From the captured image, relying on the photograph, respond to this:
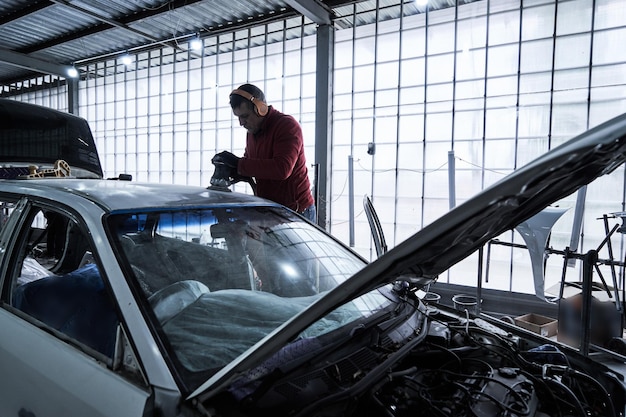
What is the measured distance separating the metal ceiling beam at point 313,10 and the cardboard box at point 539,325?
16.4ft

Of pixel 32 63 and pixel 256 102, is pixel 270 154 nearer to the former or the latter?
pixel 256 102

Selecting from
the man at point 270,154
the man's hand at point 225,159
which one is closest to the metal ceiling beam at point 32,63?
the man at point 270,154

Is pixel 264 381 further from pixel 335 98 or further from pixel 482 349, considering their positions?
pixel 335 98

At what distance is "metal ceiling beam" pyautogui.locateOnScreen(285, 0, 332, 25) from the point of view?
18.9 feet

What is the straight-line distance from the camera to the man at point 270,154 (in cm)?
264

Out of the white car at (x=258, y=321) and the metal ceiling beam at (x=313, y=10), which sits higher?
the metal ceiling beam at (x=313, y=10)

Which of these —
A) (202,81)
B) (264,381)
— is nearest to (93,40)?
(202,81)

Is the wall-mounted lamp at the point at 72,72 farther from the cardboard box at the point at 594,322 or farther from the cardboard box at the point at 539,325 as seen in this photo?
the cardboard box at the point at 594,322

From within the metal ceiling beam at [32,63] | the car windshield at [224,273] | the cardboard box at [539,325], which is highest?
the metal ceiling beam at [32,63]

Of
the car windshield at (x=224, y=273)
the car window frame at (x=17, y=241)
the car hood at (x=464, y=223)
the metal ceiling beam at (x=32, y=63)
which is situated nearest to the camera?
the car hood at (x=464, y=223)

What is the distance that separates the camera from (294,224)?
1910 millimetres

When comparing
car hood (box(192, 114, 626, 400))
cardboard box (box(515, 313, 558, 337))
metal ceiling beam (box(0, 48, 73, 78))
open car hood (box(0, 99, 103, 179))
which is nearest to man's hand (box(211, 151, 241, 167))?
open car hood (box(0, 99, 103, 179))

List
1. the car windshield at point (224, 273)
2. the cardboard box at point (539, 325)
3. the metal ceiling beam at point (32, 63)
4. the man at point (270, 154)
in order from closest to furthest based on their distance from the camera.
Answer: the car windshield at point (224, 273)
the man at point (270, 154)
the cardboard box at point (539, 325)
the metal ceiling beam at point (32, 63)

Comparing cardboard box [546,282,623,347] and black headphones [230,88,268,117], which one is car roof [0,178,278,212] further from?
cardboard box [546,282,623,347]
